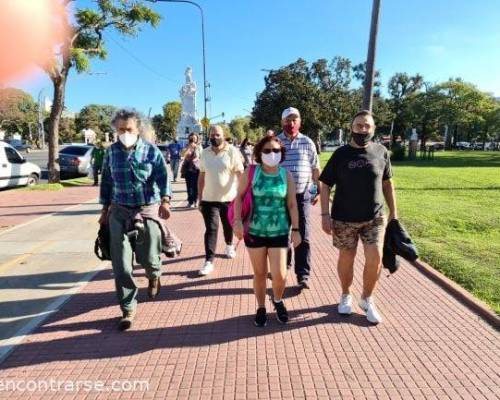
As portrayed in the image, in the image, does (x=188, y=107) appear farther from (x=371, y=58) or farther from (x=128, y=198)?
(x=128, y=198)

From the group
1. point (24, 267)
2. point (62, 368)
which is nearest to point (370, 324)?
point (62, 368)

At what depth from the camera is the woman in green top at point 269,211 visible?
3.83 meters

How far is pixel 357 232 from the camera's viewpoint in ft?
13.3

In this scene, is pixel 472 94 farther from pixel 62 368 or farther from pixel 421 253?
pixel 62 368

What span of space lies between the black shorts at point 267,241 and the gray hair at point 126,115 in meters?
1.47

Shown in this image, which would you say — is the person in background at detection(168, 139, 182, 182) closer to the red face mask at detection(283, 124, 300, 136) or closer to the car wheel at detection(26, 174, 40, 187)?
the car wheel at detection(26, 174, 40, 187)

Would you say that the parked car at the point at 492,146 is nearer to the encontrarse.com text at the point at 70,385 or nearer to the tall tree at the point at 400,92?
the tall tree at the point at 400,92

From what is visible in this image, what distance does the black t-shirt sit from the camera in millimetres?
3861

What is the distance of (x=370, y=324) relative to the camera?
13.2 ft

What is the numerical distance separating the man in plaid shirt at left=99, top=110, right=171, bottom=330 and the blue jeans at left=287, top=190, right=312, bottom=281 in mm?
1512

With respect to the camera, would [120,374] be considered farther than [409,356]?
No

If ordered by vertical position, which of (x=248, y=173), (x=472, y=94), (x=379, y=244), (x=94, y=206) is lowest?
(x=94, y=206)

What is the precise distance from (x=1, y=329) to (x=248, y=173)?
8.58ft

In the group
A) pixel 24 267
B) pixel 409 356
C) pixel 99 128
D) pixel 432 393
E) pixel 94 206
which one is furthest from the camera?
pixel 99 128
